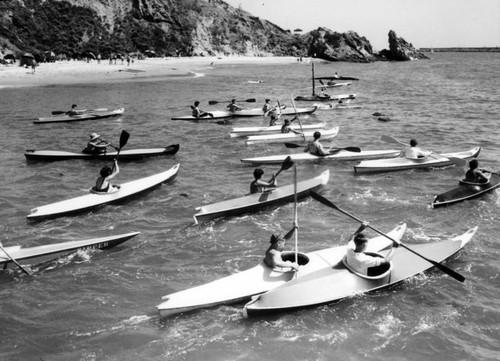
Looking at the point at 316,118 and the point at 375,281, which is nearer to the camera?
the point at 375,281

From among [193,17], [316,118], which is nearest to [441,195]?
[316,118]

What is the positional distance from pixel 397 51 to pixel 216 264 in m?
136

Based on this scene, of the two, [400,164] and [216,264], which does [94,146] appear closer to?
[216,264]

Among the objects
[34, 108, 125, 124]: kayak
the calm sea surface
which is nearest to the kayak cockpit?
the calm sea surface

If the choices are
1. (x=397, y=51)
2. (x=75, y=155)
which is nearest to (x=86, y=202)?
(x=75, y=155)

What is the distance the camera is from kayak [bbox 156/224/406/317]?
29.3ft

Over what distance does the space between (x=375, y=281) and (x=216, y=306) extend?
10.3ft

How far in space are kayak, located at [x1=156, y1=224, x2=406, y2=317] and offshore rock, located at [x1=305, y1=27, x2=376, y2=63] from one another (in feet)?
388

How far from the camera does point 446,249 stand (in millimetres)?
10758

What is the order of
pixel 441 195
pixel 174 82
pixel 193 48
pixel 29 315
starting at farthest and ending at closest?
pixel 193 48 → pixel 174 82 → pixel 441 195 → pixel 29 315

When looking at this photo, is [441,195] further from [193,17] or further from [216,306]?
[193,17]

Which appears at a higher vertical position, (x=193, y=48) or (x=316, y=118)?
(x=193, y=48)

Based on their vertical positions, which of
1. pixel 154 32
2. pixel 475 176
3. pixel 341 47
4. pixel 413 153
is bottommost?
pixel 475 176

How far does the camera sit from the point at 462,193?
14.9m
